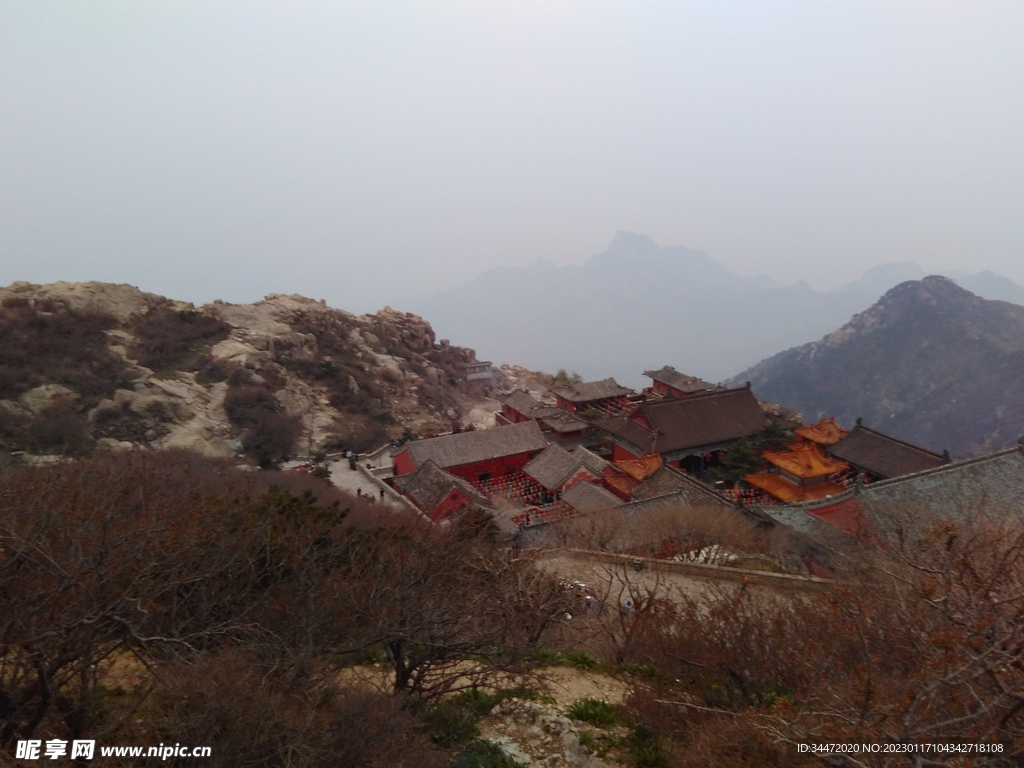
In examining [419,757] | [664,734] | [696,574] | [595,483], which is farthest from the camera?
[595,483]

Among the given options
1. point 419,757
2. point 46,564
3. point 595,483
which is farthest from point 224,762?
point 595,483

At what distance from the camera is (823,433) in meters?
22.6

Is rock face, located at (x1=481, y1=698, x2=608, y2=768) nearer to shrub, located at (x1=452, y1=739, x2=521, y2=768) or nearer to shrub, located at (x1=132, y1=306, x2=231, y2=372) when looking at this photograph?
shrub, located at (x1=452, y1=739, x2=521, y2=768)

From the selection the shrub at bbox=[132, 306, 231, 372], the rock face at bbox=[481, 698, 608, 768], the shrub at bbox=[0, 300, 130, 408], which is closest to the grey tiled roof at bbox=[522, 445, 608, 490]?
the rock face at bbox=[481, 698, 608, 768]

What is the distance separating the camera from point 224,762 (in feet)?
12.3

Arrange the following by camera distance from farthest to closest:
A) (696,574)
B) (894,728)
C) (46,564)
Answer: (696,574) → (46,564) → (894,728)

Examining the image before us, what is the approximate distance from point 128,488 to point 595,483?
1519 centimetres

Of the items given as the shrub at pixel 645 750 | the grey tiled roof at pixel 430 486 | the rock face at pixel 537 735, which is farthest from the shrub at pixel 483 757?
the grey tiled roof at pixel 430 486

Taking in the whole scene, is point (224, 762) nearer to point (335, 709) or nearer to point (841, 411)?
point (335, 709)

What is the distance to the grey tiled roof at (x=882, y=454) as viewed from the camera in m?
19.0

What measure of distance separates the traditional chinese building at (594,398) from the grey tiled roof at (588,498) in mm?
12385

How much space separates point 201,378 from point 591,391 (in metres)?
20.4

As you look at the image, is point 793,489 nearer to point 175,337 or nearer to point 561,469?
point 561,469

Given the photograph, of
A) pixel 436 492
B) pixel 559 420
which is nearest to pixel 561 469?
pixel 436 492
